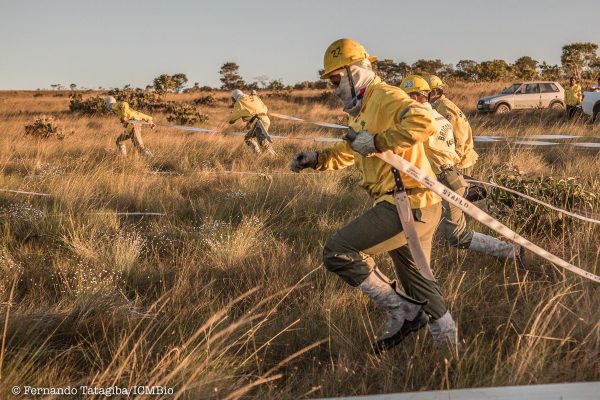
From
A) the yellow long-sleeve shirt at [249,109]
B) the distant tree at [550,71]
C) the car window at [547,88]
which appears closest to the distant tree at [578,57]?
the distant tree at [550,71]

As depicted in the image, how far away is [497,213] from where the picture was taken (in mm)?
6102

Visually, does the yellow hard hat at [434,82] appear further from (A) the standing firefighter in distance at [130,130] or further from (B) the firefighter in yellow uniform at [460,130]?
(A) the standing firefighter in distance at [130,130]

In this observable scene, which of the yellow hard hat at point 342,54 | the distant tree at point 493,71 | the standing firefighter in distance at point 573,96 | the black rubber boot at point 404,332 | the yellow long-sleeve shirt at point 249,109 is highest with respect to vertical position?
the distant tree at point 493,71

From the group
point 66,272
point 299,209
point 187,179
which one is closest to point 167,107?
point 187,179

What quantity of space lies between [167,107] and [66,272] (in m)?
25.9

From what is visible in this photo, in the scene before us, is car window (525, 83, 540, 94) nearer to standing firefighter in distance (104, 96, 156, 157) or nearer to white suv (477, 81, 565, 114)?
white suv (477, 81, 565, 114)

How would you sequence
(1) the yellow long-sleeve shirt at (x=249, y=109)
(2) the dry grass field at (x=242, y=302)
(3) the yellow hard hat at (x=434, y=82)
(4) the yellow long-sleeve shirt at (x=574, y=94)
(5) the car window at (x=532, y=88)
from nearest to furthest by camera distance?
(2) the dry grass field at (x=242, y=302), (3) the yellow hard hat at (x=434, y=82), (1) the yellow long-sleeve shirt at (x=249, y=109), (4) the yellow long-sleeve shirt at (x=574, y=94), (5) the car window at (x=532, y=88)

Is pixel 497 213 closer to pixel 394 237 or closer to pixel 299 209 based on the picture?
pixel 299 209

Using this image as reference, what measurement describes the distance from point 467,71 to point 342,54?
4883cm

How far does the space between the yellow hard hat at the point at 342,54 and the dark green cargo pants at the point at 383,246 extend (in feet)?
2.71

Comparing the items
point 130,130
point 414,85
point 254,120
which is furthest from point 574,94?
point 414,85

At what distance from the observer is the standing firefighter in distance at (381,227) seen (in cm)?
331

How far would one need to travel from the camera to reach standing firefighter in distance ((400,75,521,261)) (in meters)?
4.97

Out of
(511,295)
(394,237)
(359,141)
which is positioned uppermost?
(359,141)
